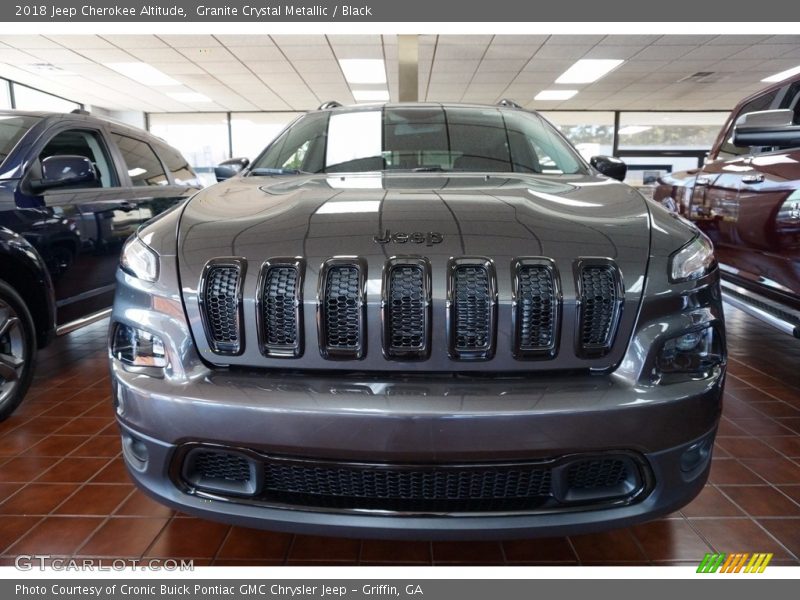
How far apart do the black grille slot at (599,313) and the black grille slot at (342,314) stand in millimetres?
527

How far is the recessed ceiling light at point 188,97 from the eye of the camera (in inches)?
516

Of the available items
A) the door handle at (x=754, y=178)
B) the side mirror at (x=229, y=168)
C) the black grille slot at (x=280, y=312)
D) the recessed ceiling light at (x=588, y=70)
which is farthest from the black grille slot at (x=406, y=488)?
the recessed ceiling light at (x=588, y=70)

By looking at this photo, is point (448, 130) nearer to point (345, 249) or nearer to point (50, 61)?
point (345, 249)

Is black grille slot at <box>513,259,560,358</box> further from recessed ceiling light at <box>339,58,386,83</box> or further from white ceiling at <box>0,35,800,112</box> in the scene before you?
recessed ceiling light at <box>339,58,386,83</box>

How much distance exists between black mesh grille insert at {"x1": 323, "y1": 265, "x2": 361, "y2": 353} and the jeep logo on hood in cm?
13

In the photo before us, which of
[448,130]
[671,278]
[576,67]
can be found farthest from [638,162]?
[671,278]

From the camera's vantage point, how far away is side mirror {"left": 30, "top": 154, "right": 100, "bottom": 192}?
2.83 metres

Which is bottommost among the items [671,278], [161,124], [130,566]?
[130,566]

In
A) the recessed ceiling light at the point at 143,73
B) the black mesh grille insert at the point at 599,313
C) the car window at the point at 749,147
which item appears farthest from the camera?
the recessed ceiling light at the point at 143,73

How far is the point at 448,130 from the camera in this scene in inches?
98.8

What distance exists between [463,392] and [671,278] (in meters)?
0.59

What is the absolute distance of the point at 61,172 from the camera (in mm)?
2859

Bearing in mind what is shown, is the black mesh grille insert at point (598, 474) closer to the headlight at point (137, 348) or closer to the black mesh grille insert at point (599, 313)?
the black mesh grille insert at point (599, 313)

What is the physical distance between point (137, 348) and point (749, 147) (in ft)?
11.8
